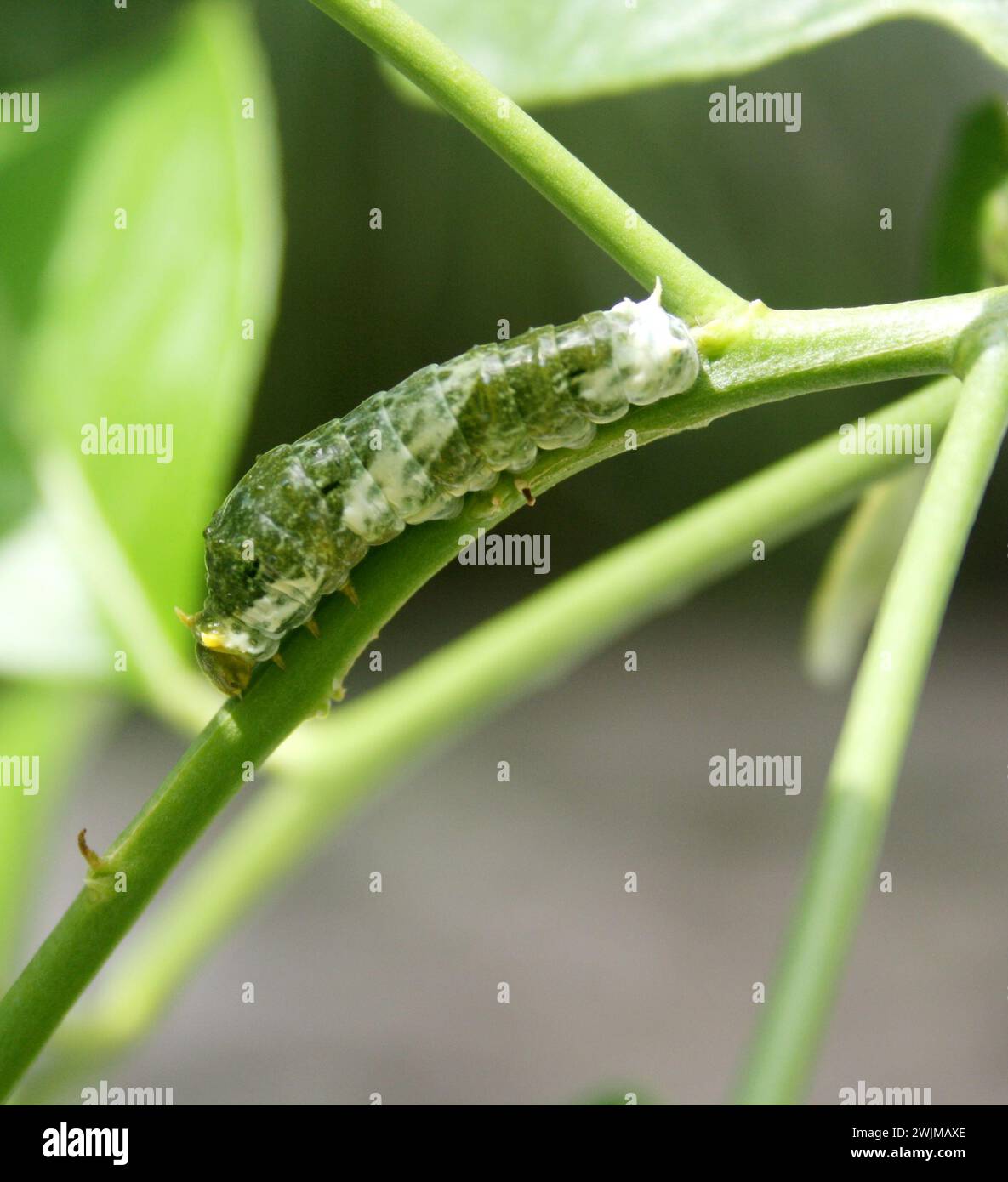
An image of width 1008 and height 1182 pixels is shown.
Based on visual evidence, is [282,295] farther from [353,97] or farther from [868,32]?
[868,32]

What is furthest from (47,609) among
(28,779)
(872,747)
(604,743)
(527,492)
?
(604,743)

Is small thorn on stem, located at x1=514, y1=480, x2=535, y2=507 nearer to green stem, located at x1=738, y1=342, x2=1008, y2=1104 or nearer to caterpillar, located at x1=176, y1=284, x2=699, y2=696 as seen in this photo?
caterpillar, located at x1=176, y1=284, x2=699, y2=696

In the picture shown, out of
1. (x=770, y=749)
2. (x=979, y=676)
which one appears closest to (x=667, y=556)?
(x=770, y=749)

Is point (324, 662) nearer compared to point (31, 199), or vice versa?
point (324, 662)

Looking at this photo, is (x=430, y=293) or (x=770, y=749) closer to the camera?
(x=430, y=293)

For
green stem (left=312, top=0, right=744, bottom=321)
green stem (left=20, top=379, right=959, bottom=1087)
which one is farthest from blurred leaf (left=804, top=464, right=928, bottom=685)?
green stem (left=312, top=0, right=744, bottom=321)

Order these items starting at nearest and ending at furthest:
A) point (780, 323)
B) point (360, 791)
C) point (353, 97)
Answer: point (780, 323)
point (360, 791)
point (353, 97)

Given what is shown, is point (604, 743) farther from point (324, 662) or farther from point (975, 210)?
point (324, 662)
